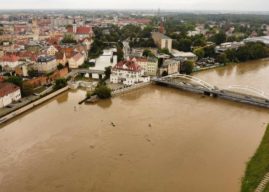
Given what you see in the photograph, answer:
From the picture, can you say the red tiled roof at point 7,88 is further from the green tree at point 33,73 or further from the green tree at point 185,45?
the green tree at point 185,45

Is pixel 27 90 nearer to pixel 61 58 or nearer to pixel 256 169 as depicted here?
pixel 61 58

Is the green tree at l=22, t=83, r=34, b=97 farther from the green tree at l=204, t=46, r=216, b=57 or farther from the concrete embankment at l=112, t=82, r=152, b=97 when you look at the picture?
the green tree at l=204, t=46, r=216, b=57

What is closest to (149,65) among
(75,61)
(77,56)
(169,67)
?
(169,67)

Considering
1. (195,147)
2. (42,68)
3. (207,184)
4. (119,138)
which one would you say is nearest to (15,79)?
(42,68)

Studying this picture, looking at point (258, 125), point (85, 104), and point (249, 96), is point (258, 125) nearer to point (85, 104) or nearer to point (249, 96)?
point (249, 96)

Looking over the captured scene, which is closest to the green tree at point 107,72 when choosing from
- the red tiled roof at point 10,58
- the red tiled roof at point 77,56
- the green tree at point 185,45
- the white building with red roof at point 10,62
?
the red tiled roof at point 77,56

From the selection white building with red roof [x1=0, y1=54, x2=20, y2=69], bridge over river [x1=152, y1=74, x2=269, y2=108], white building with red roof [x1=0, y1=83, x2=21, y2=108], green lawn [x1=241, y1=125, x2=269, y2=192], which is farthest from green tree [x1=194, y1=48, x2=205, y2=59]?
green lawn [x1=241, y1=125, x2=269, y2=192]

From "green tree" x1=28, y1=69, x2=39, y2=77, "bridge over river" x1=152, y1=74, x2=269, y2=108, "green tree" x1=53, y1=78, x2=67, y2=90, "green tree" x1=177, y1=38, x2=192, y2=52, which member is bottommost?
"bridge over river" x1=152, y1=74, x2=269, y2=108
